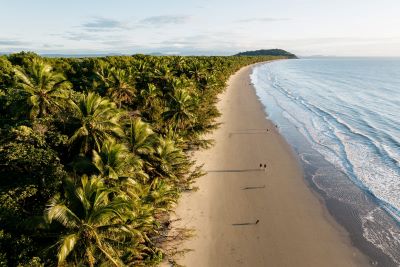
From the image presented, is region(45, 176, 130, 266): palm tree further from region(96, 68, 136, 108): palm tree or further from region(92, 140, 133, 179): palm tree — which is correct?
region(96, 68, 136, 108): palm tree

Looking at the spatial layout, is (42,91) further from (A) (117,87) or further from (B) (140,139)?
(A) (117,87)

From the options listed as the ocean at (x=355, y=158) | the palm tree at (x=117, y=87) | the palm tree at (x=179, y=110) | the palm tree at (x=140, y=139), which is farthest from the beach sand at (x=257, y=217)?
the palm tree at (x=117, y=87)

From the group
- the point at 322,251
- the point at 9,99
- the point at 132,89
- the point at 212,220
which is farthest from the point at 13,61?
the point at 322,251

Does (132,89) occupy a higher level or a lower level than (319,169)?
higher

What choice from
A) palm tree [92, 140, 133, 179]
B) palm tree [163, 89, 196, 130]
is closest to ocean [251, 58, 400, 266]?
palm tree [163, 89, 196, 130]

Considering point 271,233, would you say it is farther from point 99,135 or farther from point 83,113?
point 83,113

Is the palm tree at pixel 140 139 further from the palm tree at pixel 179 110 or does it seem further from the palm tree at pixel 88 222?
the palm tree at pixel 179 110
